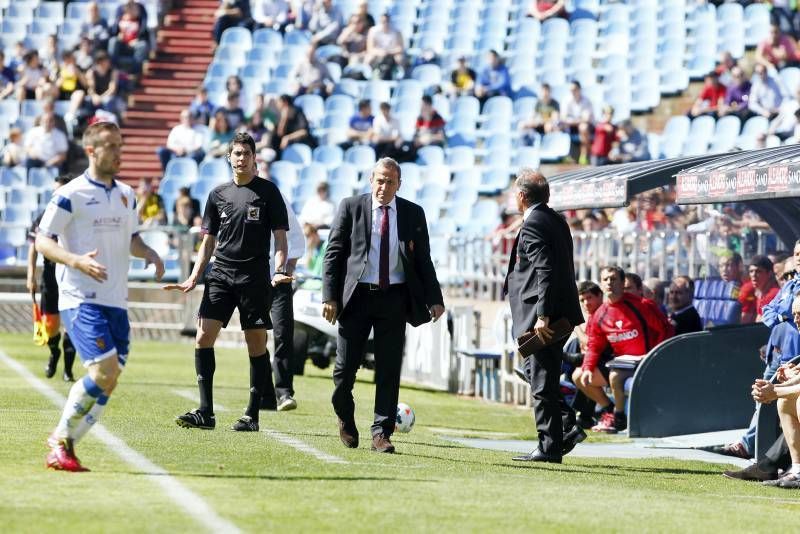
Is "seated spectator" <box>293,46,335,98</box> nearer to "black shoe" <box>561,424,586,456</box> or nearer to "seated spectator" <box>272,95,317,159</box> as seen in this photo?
"seated spectator" <box>272,95,317,159</box>

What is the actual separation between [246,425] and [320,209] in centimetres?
1363

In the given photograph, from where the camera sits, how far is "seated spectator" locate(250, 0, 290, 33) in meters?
32.2

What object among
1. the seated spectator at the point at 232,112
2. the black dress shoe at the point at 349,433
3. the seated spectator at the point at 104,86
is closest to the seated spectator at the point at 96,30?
the seated spectator at the point at 104,86

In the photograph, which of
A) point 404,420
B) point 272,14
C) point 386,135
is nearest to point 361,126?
point 386,135

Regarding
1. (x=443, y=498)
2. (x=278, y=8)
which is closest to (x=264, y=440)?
(x=443, y=498)

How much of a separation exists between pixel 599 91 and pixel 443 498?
70.5ft

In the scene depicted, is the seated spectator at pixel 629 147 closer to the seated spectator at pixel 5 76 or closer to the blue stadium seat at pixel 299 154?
the blue stadium seat at pixel 299 154

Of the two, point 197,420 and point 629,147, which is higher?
point 629,147

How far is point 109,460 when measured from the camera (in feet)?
31.0

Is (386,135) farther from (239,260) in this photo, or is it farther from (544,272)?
(544,272)

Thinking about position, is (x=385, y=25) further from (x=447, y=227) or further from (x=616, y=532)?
(x=616, y=532)

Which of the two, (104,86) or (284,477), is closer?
(284,477)

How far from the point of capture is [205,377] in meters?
11.6

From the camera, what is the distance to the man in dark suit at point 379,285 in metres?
10.7
